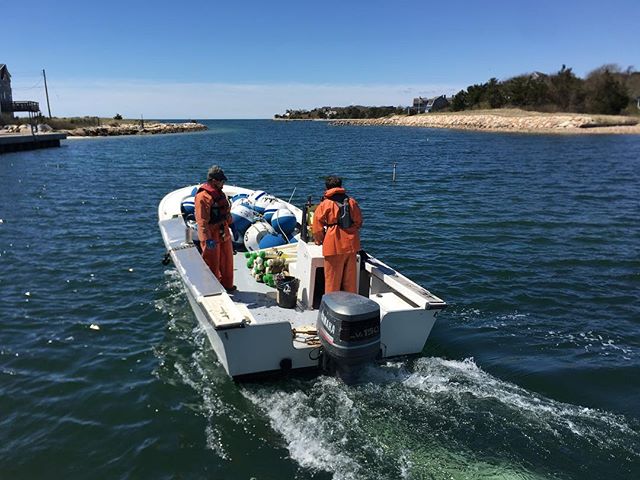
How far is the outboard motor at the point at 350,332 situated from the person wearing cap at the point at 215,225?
7.58 ft

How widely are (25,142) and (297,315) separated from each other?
45.8 m

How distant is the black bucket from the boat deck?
7 cm

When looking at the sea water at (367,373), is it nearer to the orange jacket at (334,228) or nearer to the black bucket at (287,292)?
the black bucket at (287,292)

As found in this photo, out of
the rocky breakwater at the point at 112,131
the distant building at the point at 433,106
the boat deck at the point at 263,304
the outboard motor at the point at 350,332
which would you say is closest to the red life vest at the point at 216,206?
the boat deck at the point at 263,304

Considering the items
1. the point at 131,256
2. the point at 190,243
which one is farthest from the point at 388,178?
the point at 190,243

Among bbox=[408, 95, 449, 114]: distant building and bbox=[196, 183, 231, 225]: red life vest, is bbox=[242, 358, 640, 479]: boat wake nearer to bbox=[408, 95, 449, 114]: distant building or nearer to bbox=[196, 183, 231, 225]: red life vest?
bbox=[196, 183, 231, 225]: red life vest

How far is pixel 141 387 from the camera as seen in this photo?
642 centimetres

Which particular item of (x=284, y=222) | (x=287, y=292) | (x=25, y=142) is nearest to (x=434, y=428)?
(x=287, y=292)

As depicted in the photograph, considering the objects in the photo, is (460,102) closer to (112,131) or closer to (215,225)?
(112,131)

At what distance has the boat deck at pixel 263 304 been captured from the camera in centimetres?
673

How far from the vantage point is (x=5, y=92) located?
2633 inches

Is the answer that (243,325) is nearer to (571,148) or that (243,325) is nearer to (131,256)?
(131,256)

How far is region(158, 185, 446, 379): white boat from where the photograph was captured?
5531 mm

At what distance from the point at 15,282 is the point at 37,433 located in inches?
222
